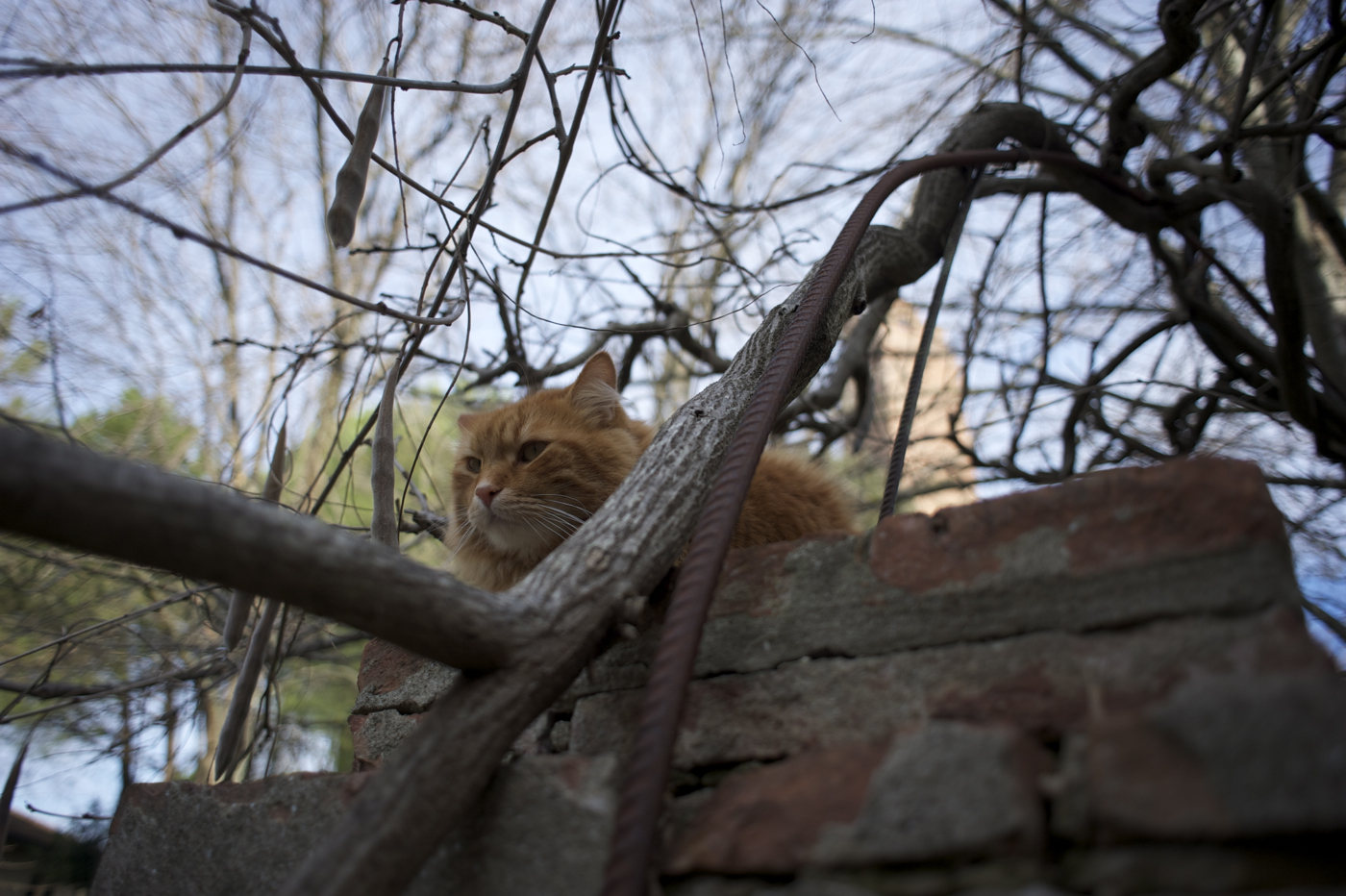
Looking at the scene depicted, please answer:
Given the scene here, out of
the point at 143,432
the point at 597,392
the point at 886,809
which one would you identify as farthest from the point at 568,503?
the point at 143,432

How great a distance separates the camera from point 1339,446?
3371mm

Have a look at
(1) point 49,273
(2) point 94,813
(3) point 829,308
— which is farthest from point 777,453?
(2) point 94,813

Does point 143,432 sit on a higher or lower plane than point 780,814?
higher

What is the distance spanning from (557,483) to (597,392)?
18.4 inches

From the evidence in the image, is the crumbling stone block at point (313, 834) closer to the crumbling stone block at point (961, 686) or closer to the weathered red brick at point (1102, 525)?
the crumbling stone block at point (961, 686)

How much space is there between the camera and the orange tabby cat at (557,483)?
92.4 inches

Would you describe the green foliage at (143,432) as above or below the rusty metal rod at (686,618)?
above

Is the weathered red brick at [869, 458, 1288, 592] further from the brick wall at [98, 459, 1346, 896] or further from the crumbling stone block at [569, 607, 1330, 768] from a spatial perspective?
the crumbling stone block at [569, 607, 1330, 768]

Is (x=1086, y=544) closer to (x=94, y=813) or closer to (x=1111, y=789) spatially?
(x=1111, y=789)

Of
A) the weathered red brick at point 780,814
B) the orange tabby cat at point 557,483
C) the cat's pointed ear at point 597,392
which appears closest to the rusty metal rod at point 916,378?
the orange tabby cat at point 557,483

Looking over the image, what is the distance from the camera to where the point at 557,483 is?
245 cm

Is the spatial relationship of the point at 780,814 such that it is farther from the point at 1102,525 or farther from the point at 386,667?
the point at 386,667

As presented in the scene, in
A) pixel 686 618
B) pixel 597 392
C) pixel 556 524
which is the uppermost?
pixel 597 392

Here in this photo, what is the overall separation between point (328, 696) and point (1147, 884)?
6.63 metres
